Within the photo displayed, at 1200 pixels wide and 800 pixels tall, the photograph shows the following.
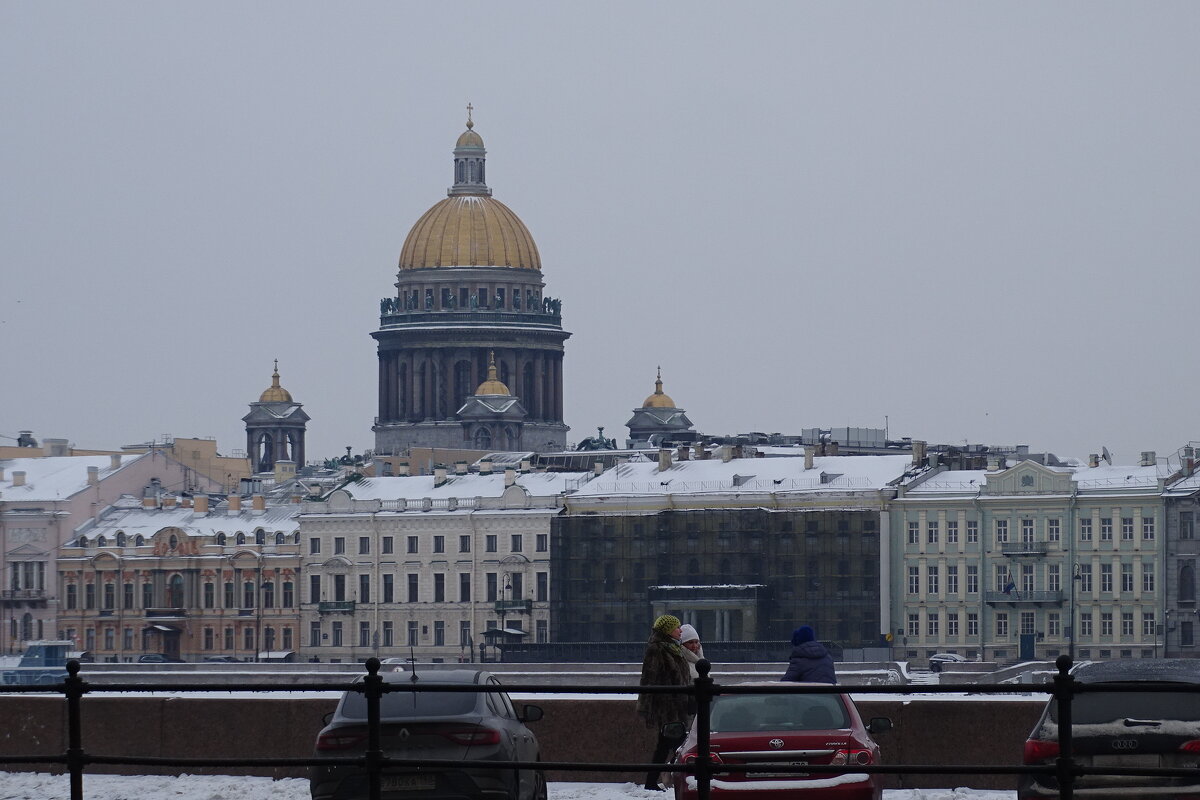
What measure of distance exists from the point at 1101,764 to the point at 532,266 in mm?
149780

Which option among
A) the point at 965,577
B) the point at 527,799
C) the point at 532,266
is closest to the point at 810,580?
the point at 965,577

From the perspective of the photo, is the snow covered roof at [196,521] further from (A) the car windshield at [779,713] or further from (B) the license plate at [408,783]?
(A) the car windshield at [779,713]

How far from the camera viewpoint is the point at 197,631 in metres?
110

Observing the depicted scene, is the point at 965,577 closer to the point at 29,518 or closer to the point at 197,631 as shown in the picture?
the point at 197,631

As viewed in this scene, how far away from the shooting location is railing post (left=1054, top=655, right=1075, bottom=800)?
13477 mm

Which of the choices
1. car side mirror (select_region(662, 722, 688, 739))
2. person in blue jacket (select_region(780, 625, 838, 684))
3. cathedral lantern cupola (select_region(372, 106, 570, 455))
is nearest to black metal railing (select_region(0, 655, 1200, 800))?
car side mirror (select_region(662, 722, 688, 739))

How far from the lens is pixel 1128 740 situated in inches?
615

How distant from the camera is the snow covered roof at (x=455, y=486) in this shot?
10912cm

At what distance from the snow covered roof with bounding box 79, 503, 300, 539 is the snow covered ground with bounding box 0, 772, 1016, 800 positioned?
88998 mm

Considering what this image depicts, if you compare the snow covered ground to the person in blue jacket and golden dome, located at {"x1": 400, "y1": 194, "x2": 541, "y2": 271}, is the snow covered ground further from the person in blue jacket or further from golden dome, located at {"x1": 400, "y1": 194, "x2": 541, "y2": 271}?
golden dome, located at {"x1": 400, "y1": 194, "x2": 541, "y2": 271}

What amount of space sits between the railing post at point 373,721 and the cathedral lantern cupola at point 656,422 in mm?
126145

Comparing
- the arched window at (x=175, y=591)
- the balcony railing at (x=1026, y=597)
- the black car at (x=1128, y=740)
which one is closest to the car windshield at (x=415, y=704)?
the black car at (x=1128, y=740)

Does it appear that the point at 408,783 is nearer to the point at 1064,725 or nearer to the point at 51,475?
the point at 1064,725

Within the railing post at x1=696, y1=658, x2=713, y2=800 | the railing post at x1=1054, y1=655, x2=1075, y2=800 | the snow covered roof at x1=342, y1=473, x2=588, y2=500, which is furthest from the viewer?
the snow covered roof at x1=342, y1=473, x2=588, y2=500
